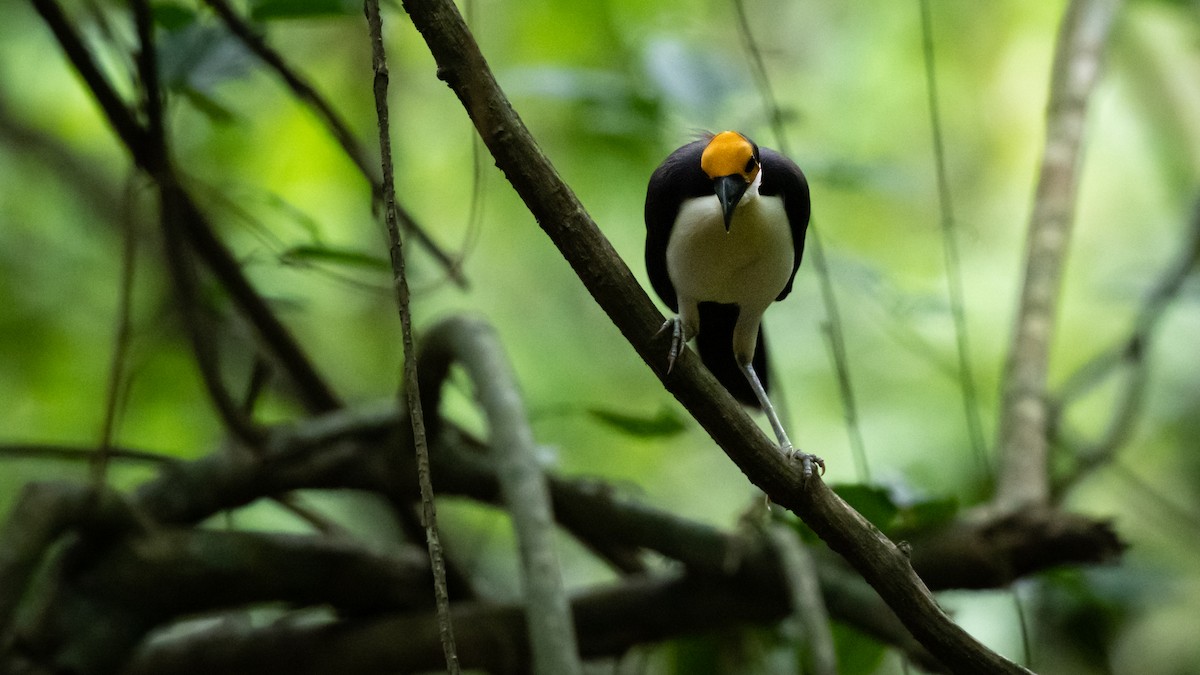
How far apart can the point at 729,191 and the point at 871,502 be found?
72cm

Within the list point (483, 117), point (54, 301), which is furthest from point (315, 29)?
point (483, 117)

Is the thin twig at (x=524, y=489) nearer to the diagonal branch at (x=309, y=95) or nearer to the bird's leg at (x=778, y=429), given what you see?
the diagonal branch at (x=309, y=95)

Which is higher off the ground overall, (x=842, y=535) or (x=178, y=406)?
(x=178, y=406)

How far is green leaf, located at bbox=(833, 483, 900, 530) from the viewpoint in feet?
6.28

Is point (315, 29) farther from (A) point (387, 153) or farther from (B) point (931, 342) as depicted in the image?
(A) point (387, 153)

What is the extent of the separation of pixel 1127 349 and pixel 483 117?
2871mm

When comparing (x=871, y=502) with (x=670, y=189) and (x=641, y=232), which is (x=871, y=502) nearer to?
(x=670, y=189)

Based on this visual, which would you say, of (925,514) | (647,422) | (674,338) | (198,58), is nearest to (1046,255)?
(925,514)

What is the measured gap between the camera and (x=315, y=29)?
15.6 feet

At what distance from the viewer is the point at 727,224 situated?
1465 millimetres

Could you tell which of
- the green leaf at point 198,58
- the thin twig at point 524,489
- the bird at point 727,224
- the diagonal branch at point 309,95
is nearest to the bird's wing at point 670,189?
the bird at point 727,224

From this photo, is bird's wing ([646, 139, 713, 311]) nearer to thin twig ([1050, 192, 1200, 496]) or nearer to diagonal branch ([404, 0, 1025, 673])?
diagonal branch ([404, 0, 1025, 673])

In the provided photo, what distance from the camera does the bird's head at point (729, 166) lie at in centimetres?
149

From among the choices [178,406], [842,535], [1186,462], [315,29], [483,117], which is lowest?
[842,535]
